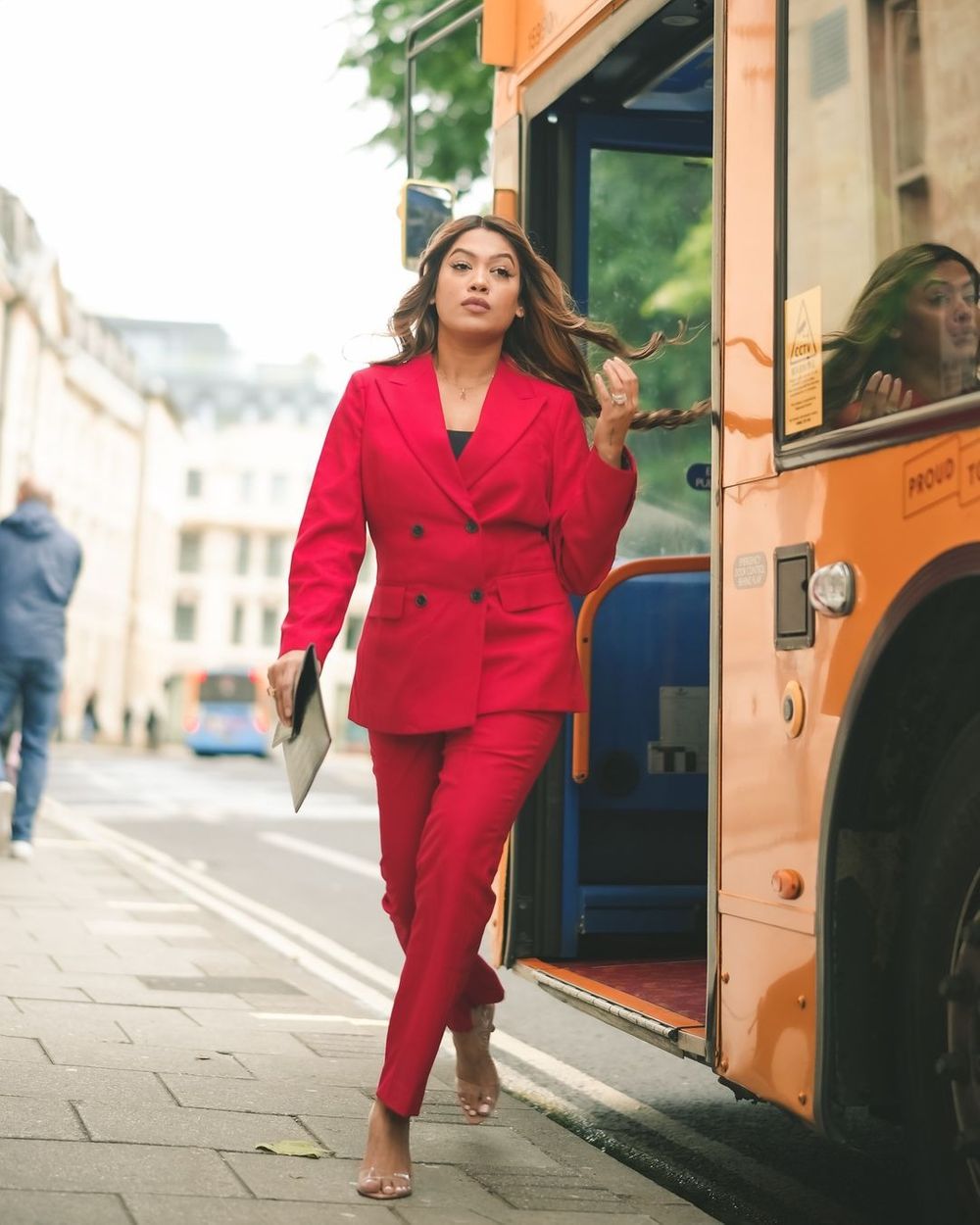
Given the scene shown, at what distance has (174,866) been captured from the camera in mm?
12914

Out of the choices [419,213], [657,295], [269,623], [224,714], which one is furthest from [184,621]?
[657,295]

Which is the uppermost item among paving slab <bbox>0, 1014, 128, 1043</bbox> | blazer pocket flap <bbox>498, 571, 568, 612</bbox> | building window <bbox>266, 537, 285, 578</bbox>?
building window <bbox>266, 537, 285, 578</bbox>

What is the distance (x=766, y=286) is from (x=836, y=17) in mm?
538

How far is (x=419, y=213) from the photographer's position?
652 cm

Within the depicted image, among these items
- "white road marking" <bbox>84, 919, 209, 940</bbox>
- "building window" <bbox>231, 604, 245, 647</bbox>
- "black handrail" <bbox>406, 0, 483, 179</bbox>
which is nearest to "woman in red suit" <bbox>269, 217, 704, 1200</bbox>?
"black handrail" <bbox>406, 0, 483, 179</bbox>

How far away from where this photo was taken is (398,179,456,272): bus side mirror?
6500 mm

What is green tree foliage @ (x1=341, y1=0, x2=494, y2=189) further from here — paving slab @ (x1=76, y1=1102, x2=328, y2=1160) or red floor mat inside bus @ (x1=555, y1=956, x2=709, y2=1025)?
paving slab @ (x1=76, y1=1102, x2=328, y2=1160)

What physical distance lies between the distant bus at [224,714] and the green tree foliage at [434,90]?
4239cm

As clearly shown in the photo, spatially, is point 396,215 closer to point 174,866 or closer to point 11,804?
point 11,804

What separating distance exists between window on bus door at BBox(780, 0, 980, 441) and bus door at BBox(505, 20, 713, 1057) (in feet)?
5.60

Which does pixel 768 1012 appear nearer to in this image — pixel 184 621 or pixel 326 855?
pixel 326 855

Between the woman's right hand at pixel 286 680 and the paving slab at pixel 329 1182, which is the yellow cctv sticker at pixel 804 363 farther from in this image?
the paving slab at pixel 329 1182

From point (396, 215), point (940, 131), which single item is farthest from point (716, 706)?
point (396, 215)

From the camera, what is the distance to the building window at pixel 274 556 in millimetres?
104500
